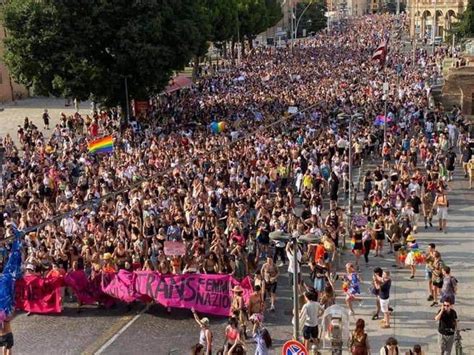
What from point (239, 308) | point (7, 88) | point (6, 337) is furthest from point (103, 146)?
point (7, 88)

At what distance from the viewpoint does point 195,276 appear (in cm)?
1512

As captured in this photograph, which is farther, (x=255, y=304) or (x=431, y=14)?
(x=431, y=14)

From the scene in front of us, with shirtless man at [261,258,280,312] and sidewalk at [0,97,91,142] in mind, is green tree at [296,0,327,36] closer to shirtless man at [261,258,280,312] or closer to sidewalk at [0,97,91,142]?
sidewalk at [0,97,91,142]

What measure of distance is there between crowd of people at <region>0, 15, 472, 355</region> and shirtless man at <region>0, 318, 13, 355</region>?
196 centimetres

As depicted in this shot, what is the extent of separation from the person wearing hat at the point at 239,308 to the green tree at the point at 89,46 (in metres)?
24.1

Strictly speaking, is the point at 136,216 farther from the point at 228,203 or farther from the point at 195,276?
the point at 195,276

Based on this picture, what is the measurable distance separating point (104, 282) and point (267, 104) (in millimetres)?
25619

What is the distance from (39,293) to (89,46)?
23368 mm

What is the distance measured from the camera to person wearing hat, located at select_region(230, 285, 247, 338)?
45.6 feet

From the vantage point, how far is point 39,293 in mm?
15828

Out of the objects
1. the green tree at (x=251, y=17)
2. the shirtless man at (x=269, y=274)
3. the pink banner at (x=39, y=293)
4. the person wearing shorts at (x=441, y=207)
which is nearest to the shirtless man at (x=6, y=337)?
the pink banner at (x=39, y=293)

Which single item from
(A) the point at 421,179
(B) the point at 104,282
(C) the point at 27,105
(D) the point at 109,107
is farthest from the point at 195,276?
(C) the point at 27,105

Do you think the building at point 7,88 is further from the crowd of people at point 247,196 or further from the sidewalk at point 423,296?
the sidewalk at point 423,296

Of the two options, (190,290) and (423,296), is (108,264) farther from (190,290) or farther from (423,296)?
(423,296)
